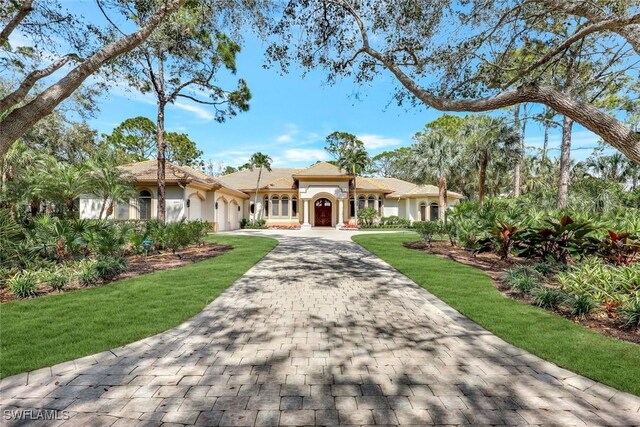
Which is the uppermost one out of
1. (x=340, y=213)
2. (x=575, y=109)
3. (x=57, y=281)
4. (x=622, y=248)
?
(x=575, y=109)

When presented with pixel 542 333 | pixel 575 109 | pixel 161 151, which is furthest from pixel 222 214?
pixel 575 109

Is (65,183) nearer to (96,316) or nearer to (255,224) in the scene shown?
(96,316)

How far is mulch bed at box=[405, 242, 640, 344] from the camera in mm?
4695

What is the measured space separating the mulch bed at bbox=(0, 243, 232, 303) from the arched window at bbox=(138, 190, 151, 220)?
28.5ft

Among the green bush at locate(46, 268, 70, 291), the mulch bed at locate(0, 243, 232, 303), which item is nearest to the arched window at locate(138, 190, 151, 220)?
the mulch bed at locate(0, 243, 232, 303)

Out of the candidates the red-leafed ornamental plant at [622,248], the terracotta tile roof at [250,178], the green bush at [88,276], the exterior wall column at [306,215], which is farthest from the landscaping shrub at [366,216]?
the green bush at [88,276]

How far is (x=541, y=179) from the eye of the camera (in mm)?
35406

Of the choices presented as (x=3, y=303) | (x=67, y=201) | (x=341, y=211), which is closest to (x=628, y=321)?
(x=3, y=303)

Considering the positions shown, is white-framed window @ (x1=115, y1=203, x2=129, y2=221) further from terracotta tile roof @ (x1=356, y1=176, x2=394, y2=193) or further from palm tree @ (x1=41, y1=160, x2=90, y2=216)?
terracotta tile roof @ (x1=356, y1=176, x2=394, y2=193)

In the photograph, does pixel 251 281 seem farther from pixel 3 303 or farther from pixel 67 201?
pixel 67 201

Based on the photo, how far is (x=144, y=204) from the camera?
69.3 feet

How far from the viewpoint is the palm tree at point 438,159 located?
25.2m

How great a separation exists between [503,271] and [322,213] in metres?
26.4

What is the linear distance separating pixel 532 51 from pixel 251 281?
10036mm
